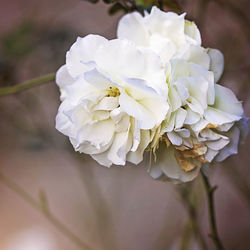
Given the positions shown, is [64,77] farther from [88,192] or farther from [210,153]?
[88,192]

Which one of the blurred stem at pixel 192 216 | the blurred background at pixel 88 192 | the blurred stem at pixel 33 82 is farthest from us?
the blurred background at pixel 88 192

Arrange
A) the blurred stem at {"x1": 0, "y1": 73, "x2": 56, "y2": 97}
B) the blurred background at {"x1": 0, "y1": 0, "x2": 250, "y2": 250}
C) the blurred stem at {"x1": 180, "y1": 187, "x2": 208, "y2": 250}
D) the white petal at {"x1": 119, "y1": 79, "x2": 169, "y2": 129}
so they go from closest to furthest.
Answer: the white petal at {"x1": 119, "y1": 79, "x2": 169, "y2": 129}
the blurred stem at {"x1": 0, "y1": 73, "x2": 56, "y2": 97}
the blurred stem at {"x1": 180, "y1": 187, "x2": 208, "y2": 250}
the blurred background at {"x1": 0, "y1": 0, "x2": 250, "y2": 250}

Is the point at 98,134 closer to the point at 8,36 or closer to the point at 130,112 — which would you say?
the point at 130,112

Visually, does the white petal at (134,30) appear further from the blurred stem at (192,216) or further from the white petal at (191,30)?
the blurred stem at (192,216)

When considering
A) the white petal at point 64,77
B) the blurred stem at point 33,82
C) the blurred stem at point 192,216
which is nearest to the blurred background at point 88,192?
the blurred stem at point 192,216

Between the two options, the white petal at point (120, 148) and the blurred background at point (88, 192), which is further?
the blurred background at point (88, 192)

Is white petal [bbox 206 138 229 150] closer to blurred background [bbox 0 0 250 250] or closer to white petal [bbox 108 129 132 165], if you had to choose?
white petal [bbox 108 129 132 165]

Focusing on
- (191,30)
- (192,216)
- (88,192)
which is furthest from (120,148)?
(88,192)

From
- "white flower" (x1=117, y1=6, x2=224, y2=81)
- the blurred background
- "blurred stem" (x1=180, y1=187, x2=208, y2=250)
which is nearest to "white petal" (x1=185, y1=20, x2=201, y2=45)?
"white flower" (x1=117, y1=6, x2=224, y2=81)
